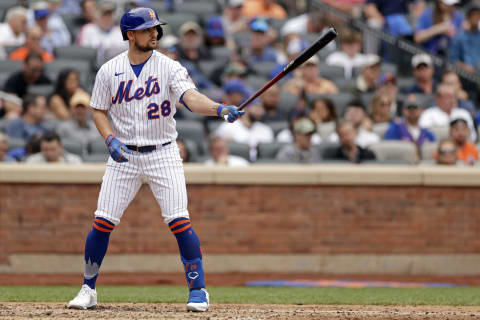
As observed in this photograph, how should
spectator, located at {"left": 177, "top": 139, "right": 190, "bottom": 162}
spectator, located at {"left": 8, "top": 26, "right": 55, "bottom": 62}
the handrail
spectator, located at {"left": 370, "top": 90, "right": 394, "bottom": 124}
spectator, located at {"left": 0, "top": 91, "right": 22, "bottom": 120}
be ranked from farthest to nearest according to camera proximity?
1. the handrail
2. spectator, located at {"left": 8, "top": 26, "right": 55, "bottom": 62}
3. spectator, located at {"left": 370, "top": 90, "right": 394, "bottom": 124}
4. spectator, located at {"left": 0, "top": 91, "right": 22, "bottom": 120}
5. spectator, located at {"left": 177, "top": 139, "right": 190, "bottom": 162}

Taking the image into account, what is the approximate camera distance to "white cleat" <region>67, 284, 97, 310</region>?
6.11 meters

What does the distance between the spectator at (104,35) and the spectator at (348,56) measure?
305cm

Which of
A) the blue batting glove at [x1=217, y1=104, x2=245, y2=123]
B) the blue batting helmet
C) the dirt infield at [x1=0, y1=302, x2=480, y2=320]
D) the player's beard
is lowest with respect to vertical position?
the dirt infield at [x1=0, y1=302, x2=480, y2=320]

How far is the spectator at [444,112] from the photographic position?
1143 cm

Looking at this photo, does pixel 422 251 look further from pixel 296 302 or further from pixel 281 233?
pixel 296 302

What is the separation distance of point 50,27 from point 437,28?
18.7ft

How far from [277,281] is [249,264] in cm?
70

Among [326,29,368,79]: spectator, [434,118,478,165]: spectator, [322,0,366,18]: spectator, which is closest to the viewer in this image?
[434,118,478,165]: spectator

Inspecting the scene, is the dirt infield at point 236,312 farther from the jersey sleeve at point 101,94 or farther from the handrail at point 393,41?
the handrail at point 393,41

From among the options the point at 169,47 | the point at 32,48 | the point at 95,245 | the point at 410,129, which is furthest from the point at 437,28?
the point at 95,245

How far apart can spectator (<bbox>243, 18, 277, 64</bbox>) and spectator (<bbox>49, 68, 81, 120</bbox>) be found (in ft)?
9.25

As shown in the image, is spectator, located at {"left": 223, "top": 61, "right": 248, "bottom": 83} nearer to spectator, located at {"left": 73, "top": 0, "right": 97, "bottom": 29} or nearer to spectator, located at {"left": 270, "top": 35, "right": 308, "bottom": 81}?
spectator, located at {"left": 270, "top": 35, "right": 308, "bottom": 81}

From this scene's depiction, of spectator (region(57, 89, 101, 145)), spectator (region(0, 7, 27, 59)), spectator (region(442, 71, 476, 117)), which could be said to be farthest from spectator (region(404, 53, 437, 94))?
spectator (region(0, 7, 27, 59))

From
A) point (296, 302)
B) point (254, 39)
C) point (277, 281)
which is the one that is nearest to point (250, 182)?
point (277, 281)
